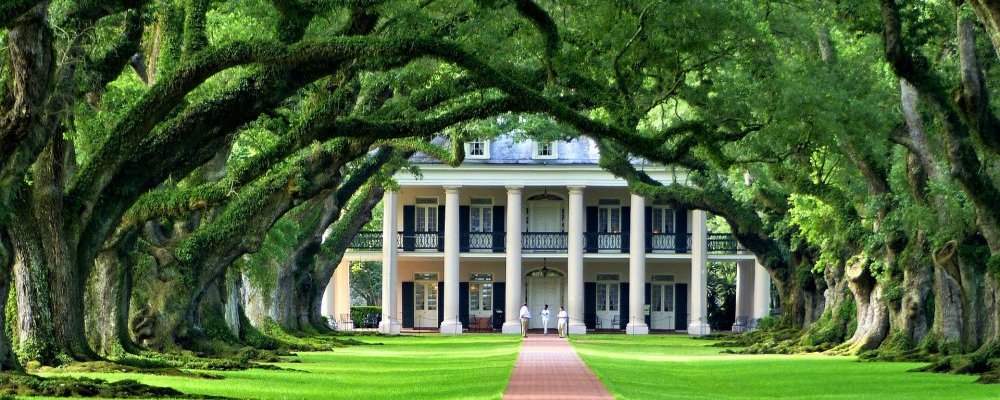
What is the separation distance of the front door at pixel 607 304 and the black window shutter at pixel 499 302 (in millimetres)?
4149

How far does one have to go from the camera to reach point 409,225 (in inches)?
2923

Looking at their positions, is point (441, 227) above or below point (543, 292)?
above

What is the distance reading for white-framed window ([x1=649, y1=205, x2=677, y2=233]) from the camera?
74.1m

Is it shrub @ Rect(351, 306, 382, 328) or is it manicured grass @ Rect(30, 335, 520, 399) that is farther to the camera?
shrub @ Rect(351, 306, 382, 328)

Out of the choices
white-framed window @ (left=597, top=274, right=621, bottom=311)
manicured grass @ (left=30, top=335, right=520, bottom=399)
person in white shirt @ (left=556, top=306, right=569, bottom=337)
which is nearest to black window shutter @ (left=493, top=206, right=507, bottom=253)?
white-framed window @ (left=597, top=274, right=621, bottom=311)

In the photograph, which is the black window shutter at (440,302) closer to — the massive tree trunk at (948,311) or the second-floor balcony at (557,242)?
the second-floor balcony at (557,242)

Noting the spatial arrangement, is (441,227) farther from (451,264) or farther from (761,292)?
(761,292)

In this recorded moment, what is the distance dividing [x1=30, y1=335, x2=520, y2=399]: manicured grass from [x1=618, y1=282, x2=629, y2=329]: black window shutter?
95.6 feet

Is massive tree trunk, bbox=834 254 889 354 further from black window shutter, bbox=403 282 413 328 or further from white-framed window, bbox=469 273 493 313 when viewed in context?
black window shutter, bbox=403 282 413 328

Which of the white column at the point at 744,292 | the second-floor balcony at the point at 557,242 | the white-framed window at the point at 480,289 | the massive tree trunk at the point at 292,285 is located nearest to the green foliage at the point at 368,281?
the white-framed window at the point at 480,289

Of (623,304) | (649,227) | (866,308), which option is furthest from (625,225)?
(866,308)

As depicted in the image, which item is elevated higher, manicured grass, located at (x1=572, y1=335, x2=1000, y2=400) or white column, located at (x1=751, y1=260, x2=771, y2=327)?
white column, located at (x1=751, y1=260, x2=771, y2=327)

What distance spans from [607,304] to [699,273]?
6683mm

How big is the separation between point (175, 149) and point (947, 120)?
11.2 metres
